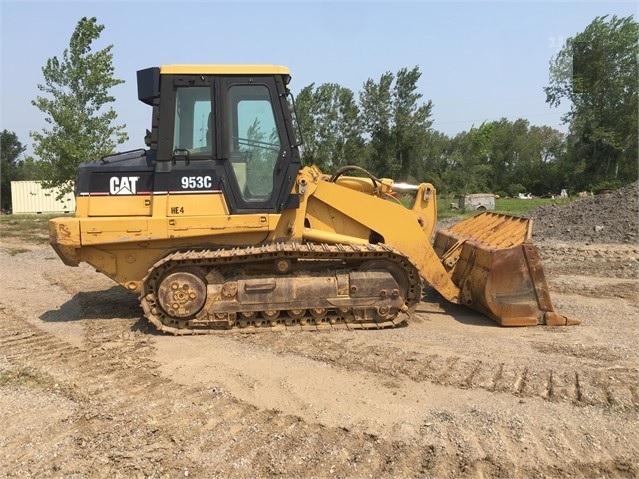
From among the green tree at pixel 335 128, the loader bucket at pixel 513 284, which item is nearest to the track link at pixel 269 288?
the loader bucket at pixel 513 284

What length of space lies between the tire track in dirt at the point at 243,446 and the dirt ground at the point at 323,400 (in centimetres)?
1

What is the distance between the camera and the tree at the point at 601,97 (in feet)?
136

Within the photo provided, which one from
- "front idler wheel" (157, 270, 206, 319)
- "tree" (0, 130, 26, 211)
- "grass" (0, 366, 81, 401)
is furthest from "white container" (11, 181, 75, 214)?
"grass" (0, 366, 81, 401)

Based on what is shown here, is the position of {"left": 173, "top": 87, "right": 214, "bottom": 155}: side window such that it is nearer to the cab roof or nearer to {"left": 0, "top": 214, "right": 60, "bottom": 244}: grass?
the cab roof

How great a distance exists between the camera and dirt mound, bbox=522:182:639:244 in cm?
1351

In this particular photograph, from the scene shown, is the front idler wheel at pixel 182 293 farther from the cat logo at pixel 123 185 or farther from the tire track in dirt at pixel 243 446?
the tire track in dirt at pixel 243 446

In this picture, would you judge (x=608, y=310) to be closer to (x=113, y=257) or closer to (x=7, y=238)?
(x=113, y=257)

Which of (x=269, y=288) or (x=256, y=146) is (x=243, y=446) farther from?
(x=256, y=146)

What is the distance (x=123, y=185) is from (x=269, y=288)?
199 cm

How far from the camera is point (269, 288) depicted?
6.01 meters

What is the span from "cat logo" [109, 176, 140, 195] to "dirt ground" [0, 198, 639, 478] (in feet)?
5.16

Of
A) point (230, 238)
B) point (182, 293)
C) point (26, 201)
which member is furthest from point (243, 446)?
point (26, 201)

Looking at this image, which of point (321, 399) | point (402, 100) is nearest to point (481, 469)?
point (321, 399)

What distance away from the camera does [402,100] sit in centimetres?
4231
